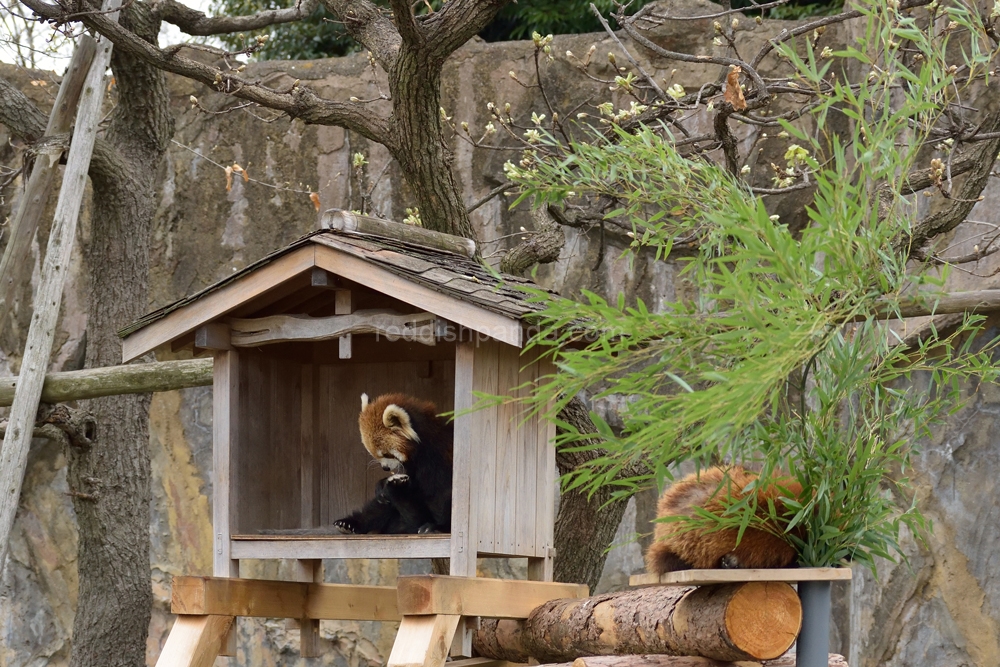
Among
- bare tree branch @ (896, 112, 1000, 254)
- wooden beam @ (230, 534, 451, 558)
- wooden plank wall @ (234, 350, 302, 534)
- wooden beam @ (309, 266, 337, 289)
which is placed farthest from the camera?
bare tree branch @ (896, 112, 1000, 254)

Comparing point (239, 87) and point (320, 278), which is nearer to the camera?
point (320, 278)

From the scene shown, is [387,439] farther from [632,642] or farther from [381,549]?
[632,642]

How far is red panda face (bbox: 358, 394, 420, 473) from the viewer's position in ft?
12.3

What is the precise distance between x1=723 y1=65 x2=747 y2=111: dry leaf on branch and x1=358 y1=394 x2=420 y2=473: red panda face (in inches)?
61.0

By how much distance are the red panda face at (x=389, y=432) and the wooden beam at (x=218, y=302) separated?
506mm

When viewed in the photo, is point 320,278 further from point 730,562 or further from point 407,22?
point 730,562

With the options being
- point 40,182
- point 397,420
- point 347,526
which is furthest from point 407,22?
point 40,182

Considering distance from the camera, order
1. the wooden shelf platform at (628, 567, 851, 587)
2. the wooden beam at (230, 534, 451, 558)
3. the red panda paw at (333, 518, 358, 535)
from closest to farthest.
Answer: the wooden shelf platform at (628, 567, 851, 587) → the wooden beam at (230, 534, 451, 558) → the red panda paw at (333, 518, 358, 535)

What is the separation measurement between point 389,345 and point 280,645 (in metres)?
4.01

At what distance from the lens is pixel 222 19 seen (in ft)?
17.7

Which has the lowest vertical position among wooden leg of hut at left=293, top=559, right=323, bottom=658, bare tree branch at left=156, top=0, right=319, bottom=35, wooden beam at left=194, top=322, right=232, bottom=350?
wooden leg of hut at left=293, top=559, right=323, bottom=658

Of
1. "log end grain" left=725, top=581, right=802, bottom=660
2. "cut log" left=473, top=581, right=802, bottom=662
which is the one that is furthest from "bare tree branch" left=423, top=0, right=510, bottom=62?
"log end grain" left=725, top=581, right=802, bottom=660

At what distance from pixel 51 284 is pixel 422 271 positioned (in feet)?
7.38

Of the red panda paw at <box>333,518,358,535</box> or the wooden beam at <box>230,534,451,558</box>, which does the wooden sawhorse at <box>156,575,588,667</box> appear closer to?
the wooden beam at <box>230,534,451,558</box>
